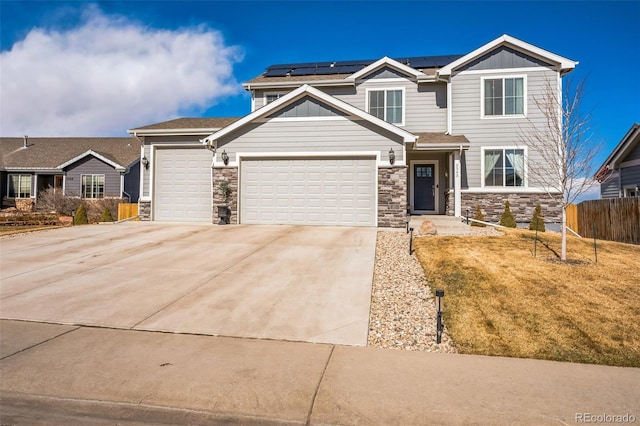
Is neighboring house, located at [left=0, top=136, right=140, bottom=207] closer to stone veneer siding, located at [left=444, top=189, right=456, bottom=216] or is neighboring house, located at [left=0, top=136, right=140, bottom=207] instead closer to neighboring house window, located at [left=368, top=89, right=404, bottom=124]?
neighboring house window, located at [left=368, top=89, right=404, bottom=124]

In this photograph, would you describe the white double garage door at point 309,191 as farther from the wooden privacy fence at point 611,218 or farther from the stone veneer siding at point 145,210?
the wooden privacy fence at point 611,218

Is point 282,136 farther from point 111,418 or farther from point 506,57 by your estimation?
point 111,418

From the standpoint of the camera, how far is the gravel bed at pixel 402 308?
4.75 metres

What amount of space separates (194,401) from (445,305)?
13.1 ft

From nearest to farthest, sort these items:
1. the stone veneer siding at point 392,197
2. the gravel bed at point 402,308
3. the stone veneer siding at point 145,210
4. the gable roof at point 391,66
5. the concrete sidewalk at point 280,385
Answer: the concrete sidewalk at point 280,385
the gravel bed at point 402,308
the stone veneer siding at point 392,197
the stone veneer siding at point 145,210
the gable roof at point 391,66

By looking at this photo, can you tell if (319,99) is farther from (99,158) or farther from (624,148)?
(99,158)

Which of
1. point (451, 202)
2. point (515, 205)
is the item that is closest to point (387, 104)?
point (451, 202)

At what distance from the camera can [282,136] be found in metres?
13.5

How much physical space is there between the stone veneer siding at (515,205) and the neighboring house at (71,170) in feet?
68.8

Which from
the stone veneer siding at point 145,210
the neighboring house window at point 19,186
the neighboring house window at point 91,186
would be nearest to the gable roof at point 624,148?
the stone veneer siding at point 145,210

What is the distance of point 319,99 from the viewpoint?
13.3m

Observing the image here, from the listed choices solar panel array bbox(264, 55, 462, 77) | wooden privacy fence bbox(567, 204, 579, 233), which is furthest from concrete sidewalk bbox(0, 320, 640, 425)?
solar panel array bbox(264, 55, 462, 77)

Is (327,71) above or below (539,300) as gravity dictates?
above

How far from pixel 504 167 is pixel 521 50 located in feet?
16.5
